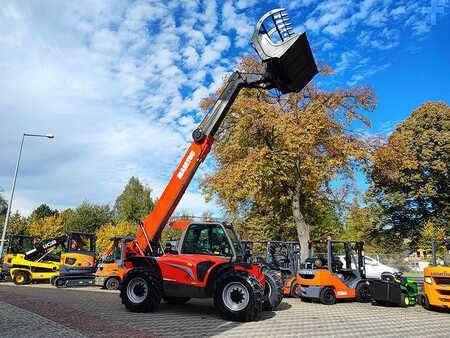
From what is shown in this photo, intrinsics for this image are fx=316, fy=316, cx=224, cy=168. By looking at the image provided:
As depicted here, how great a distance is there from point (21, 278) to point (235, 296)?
42.7ft

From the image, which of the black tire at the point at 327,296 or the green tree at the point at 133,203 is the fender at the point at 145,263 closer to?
the black tire at the point at 327,296

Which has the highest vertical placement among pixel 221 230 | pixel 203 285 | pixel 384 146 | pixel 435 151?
pixel 435 151

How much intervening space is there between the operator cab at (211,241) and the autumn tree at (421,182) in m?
21.6

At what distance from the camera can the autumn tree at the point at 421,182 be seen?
26875mm

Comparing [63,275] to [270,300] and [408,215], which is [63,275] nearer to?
[270,300]

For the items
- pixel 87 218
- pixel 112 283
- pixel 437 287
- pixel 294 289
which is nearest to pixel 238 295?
pixel 294 289

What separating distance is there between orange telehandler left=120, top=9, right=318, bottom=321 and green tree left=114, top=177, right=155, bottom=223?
4233 cm

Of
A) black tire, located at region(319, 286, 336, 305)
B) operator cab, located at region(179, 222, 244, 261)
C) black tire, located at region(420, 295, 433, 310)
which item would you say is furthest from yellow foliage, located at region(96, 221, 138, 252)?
black tire, located at region(420, 295, 433, 310)

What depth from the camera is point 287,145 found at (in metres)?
16.2

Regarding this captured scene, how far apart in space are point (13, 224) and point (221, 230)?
1537 inches

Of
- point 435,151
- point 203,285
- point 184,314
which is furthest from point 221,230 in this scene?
point 435,151

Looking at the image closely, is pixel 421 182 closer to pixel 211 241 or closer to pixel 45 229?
pixel 211 241

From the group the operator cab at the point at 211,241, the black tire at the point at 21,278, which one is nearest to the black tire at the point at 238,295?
the operator cab at the point at 211,241

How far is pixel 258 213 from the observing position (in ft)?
96.9
